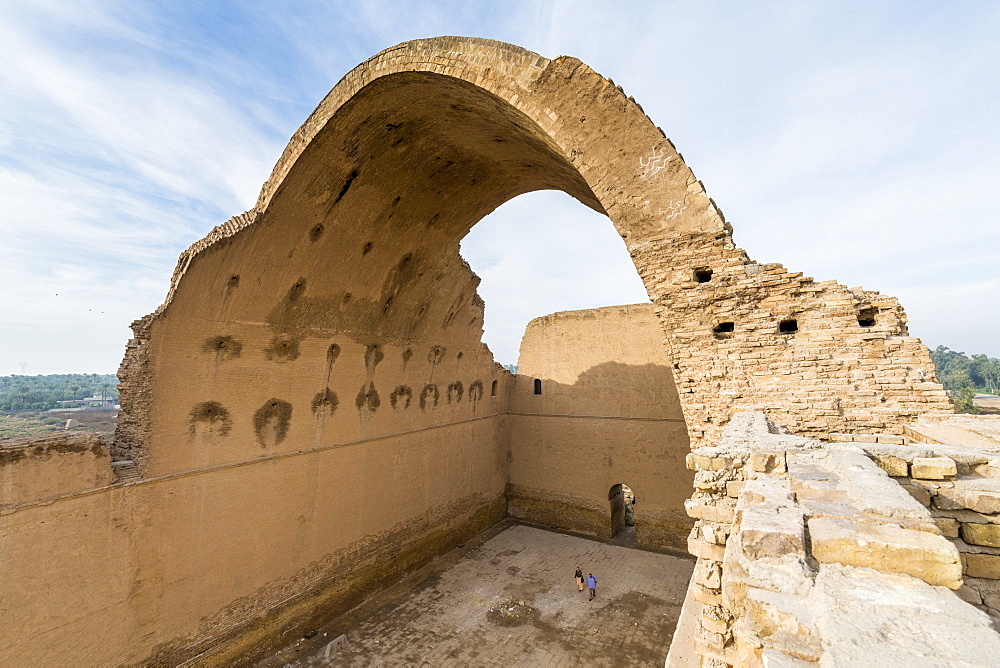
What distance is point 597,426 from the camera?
12.6m

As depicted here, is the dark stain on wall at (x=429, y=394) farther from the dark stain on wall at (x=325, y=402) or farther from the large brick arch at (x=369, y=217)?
the dark stain on wall at (x=325, y=402)

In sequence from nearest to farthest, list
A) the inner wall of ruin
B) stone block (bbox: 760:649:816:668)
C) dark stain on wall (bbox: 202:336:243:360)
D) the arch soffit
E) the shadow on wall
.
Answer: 1. stone block (bbox: 760:649:816:668)
2. the inner wall of ruin
3. the arch soffit
4. dark stain on wall (bbox: 202:336:243:360)
5. the shadow on wall

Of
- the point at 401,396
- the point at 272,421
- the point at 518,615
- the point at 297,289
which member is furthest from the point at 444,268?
the point at 518,615

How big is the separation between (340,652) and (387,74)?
859 centimetres

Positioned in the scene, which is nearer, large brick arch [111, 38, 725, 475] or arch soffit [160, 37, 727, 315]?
arch soffit [160, 37, 727, 315]

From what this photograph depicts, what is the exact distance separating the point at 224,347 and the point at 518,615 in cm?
686

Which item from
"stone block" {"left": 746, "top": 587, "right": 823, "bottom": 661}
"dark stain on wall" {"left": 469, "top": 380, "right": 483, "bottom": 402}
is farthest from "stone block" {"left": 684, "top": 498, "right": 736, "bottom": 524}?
"dark stain on wall" {"left": 469, "top": 380, "right": 483, "bottom": 402}

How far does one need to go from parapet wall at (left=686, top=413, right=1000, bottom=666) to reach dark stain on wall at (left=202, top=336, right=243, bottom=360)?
22.8ft

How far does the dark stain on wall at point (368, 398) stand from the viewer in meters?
9.59

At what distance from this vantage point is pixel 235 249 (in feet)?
22.6

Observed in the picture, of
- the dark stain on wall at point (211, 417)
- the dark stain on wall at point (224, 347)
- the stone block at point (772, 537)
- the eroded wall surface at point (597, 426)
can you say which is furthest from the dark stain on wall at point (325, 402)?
the stone block at point (772, 537)

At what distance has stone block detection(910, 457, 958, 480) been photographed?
8.61ft

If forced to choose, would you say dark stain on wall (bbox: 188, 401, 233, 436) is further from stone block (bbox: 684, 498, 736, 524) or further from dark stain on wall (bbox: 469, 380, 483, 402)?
stone block (bbox: 684, 498, 736, 524)

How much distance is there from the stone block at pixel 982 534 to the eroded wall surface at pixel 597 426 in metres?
9.05
